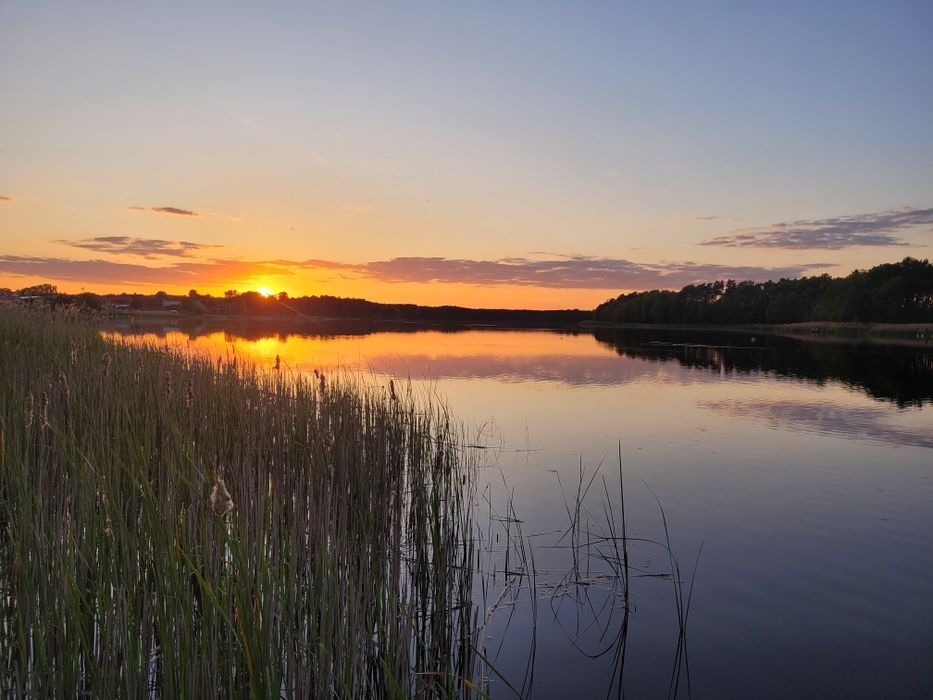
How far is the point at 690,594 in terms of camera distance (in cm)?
548

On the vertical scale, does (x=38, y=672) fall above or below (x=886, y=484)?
above

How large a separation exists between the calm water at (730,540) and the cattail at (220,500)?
106 inches

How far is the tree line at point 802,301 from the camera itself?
7831cm

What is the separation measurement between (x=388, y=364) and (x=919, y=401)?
17.7 metres

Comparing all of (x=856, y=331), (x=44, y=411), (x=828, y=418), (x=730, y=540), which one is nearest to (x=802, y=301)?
(x=856, y=331)

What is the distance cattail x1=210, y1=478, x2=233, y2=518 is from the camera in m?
2.28

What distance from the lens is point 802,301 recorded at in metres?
98.1

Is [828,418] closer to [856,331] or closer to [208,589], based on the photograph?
[208,589]

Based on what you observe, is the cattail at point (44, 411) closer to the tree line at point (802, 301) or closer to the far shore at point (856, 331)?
the far shore at point (856, 331)

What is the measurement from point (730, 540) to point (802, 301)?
10462 cm

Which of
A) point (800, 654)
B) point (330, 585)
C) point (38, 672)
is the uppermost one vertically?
point (330, 585)

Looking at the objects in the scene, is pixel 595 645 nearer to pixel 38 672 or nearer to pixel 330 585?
pixel 330 585

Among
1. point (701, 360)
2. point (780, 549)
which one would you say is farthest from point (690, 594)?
point (701, 360)

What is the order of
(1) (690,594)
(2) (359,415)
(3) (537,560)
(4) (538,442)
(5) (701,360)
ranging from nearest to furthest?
(1) (690,594) → (3) (537,560) → (2) (359,415) → (4) (538,442) → (5) (701,360)
